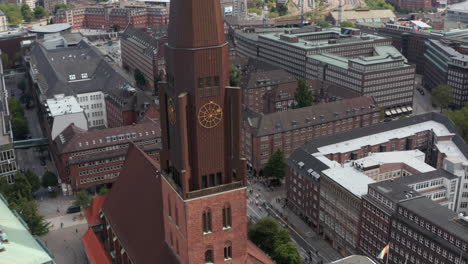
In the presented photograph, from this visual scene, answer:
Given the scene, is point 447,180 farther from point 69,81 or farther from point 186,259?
point 69,81

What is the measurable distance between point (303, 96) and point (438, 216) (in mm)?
94142

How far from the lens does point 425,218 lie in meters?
85.5

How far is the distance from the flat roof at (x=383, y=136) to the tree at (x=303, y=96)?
41258 millimetres

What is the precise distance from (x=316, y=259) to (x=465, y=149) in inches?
1948

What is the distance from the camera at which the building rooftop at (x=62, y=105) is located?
14470 cm

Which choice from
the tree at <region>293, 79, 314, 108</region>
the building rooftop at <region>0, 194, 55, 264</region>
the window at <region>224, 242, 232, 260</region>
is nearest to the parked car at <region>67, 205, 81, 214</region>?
the building rooftop at <region>0, 194, 55, 264</region>

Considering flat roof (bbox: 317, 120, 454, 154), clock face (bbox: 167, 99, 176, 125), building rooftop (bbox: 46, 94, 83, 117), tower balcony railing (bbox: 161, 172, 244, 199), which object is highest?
clock face (bbox: 167, 99, 176, 125)

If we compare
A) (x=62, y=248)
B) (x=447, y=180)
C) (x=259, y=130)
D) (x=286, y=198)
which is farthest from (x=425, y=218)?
(x=62, y=248)

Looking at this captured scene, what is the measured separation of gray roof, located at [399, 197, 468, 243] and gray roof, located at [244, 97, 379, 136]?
53.8 m

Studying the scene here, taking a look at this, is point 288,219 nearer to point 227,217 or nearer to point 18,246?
point 18,246

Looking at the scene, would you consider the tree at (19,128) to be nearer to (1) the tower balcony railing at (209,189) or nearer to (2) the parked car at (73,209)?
(2) the parked car at (73,209)

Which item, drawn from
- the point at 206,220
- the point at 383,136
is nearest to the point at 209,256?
the point at 206,220

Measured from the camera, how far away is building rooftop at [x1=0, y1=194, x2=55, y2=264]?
74.6 metres

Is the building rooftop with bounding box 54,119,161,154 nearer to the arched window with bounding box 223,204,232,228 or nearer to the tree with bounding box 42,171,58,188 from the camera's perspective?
the tree with bounding box 42,171,58,188
